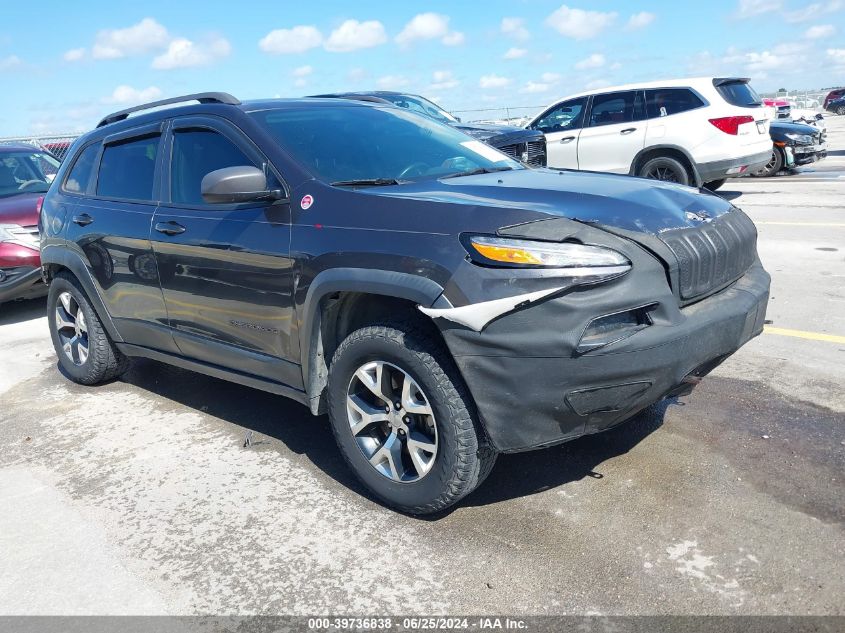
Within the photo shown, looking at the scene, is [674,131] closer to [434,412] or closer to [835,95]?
[434,412]

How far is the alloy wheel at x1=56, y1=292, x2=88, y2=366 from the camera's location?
17.8ft

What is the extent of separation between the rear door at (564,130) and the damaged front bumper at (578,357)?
32.7 feet

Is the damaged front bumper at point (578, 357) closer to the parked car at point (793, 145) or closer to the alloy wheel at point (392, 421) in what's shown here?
the alloy wheel at point (392, 421)

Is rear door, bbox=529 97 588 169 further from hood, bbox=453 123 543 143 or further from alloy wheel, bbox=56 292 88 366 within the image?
alloy wheel, bbox=56 292 88 366

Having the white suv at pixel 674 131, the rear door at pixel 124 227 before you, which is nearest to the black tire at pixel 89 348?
the rear door at pixel 124 227

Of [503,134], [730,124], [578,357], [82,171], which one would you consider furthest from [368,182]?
[730,124]

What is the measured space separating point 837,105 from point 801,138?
1272 inches

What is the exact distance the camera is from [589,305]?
2.71m

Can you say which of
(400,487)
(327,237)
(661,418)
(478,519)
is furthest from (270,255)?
(661,418)

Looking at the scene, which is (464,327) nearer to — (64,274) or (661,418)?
(661,418)

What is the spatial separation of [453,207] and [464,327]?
521mm

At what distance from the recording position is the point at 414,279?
9.70 feet

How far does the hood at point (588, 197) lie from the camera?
119 inches

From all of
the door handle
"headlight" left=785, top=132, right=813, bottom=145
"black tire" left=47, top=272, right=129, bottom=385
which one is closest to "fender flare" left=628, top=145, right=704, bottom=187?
"headlight" left=785, top=132, right=813, bottom=145
